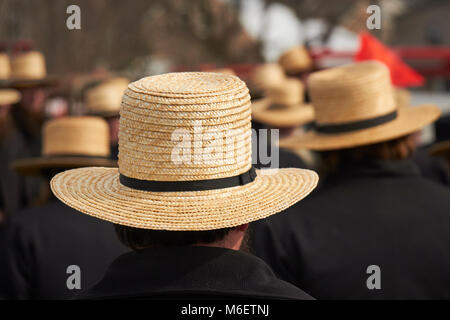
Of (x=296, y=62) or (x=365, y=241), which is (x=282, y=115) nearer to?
(x=296, y=62)

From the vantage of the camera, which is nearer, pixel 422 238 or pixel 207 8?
pixel 422 238

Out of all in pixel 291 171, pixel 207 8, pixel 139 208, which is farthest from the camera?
pixel 207 8

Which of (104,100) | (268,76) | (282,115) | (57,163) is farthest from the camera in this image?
(268,76)

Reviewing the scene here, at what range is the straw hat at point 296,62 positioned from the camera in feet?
25.7

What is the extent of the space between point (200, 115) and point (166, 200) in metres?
0.25

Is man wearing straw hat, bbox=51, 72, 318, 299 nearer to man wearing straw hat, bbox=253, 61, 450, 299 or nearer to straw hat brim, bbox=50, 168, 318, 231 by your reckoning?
straw hat brim, bbox=50, 168, 318, 231

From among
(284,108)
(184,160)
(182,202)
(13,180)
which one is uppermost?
(184,160)

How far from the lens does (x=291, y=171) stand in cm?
223

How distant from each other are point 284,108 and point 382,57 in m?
1.43

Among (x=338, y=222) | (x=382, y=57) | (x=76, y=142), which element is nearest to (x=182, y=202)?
(x=338, y=222)

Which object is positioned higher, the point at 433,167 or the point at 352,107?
the point at 352,107

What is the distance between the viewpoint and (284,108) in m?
6.42

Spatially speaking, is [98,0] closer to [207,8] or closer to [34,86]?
[207,8]

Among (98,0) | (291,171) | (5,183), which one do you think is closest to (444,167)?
(291,171)
